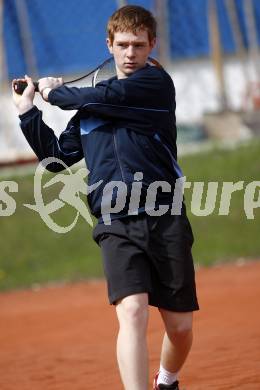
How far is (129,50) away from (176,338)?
1.29m

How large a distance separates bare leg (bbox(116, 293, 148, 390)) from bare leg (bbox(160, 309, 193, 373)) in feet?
0.84

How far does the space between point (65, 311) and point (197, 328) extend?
2243 millimetres

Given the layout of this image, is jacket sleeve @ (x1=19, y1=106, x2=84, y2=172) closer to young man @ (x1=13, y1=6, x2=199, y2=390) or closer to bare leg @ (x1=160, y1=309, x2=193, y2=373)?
young man @ (x1=13, y1=6, x2=199, y2=390)

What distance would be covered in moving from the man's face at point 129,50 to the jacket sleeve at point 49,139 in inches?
12.1

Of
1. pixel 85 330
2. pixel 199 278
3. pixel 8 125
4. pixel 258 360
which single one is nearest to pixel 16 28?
pixel 8 125

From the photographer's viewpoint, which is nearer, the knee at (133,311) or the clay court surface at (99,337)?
the knee at (133,311)

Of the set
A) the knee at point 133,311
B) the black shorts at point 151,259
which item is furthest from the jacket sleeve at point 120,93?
the knee at point 133,311

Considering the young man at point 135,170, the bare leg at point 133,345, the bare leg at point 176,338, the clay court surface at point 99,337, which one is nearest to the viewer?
the bare leg at point 133,345

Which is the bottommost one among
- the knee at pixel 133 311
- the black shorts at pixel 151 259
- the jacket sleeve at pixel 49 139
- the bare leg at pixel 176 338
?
the bare leg at pixel 176 338

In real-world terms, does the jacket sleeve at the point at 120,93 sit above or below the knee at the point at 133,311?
above

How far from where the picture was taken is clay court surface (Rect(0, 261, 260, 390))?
5.89 metres

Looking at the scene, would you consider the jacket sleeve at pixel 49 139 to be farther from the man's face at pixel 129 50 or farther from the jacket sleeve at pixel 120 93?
the man's face at pixel 129 50

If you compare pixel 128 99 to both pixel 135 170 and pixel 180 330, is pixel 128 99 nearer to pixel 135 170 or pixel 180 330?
pixel 135 170

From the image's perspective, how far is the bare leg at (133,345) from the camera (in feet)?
14.0
